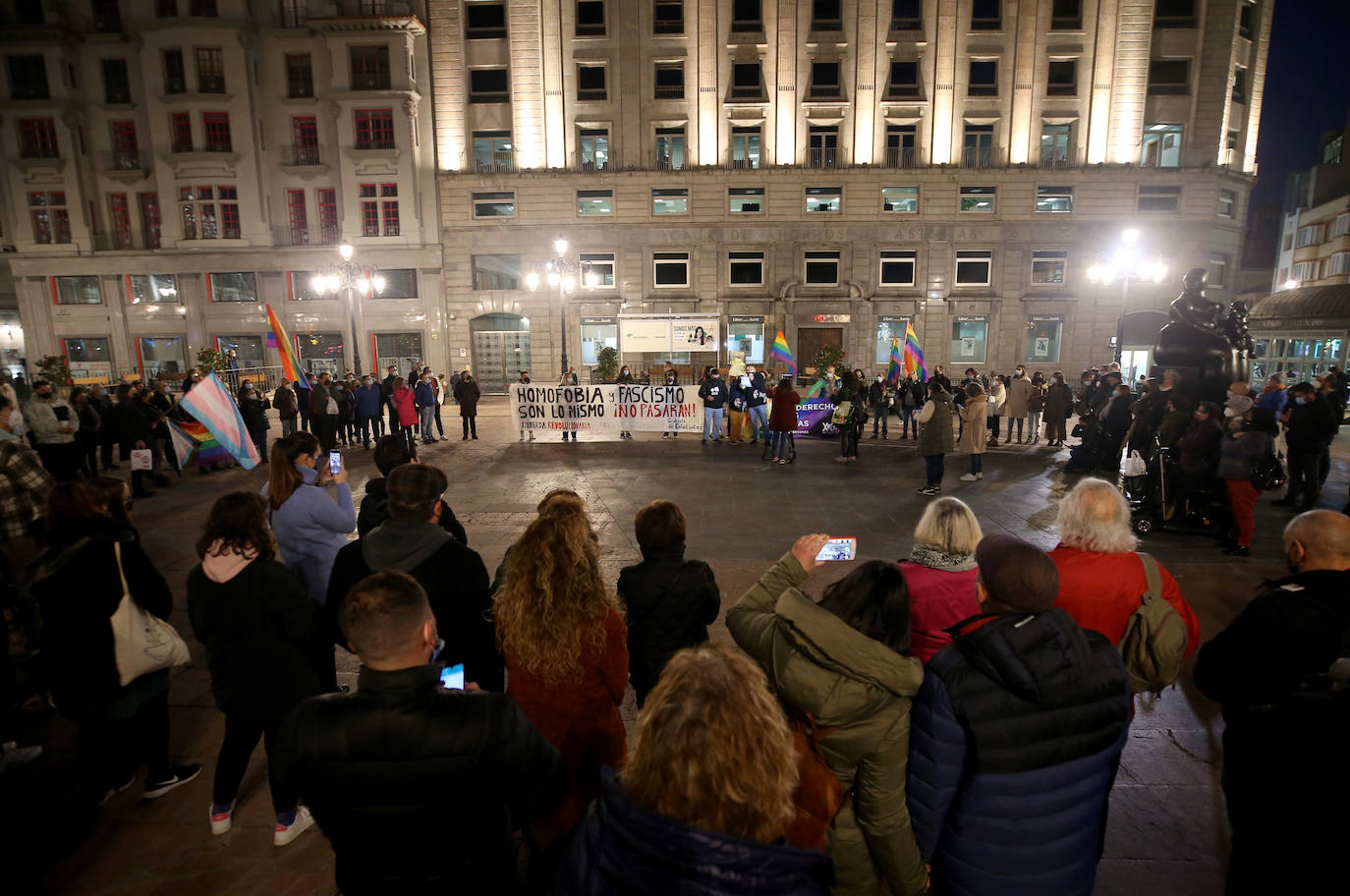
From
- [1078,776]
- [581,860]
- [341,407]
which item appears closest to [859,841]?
[1078,776]

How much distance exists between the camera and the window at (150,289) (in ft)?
103

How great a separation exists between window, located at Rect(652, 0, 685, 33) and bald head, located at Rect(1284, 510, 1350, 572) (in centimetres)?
3263

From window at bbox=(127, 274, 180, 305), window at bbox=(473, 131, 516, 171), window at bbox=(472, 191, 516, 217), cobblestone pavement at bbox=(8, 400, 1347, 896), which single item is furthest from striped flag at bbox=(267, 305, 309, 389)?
window at bbox=(127, 274, 180, 305)

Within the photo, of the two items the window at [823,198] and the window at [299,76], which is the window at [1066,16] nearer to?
the window at [823,198]

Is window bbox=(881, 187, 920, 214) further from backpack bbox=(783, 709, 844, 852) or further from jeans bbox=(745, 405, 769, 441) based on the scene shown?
backpack bbox=(783, 709, 844, 852)

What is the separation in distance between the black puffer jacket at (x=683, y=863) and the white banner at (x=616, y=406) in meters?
14.6

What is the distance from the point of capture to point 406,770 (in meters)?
1.81

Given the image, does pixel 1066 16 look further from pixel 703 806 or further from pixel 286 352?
pixel 703 806

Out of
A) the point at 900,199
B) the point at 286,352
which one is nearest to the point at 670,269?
the point at 900,199

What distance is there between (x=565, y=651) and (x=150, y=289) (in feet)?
127

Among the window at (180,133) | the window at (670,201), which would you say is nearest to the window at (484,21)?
the window at (670,201)

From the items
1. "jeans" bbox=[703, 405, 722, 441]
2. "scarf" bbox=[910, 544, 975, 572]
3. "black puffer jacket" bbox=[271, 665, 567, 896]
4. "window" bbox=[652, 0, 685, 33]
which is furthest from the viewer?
"window" bbox=[652, 0, 685, 33]

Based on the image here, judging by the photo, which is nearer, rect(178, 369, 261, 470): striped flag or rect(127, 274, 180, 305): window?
rect(178, 369, 261, 470): striped flag

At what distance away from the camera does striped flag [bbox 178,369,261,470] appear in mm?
7977
